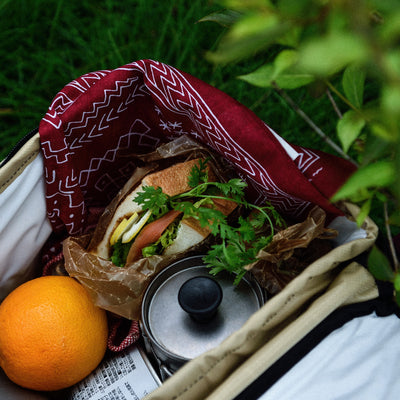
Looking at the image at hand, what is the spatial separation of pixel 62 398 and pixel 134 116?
55 cm

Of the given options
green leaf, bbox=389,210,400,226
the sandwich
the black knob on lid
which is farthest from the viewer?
the sandwich

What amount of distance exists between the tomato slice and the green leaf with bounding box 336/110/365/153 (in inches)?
15.2

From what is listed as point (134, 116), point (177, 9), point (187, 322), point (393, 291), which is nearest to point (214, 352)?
point (187, 322)

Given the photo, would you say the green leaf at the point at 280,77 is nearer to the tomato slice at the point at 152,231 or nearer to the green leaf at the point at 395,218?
the green leaf at the point at 395,218

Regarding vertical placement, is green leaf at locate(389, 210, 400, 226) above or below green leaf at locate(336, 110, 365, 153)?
below

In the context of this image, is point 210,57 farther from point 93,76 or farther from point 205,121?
point 93,76

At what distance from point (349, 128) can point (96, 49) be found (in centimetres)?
109

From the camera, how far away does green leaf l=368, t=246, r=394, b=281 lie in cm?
55

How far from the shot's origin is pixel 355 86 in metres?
0.48

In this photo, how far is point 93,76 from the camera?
80cm

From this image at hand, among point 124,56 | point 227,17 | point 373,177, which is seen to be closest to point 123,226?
point 227,17

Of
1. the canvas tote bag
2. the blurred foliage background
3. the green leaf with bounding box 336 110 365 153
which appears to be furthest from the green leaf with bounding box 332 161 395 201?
Result: the blurred foliage background

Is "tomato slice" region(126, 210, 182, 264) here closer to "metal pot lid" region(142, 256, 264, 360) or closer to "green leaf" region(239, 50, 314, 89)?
"metal pot lid" region(142, 256, 264, 360)

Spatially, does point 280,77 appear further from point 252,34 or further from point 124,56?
point 124,56
